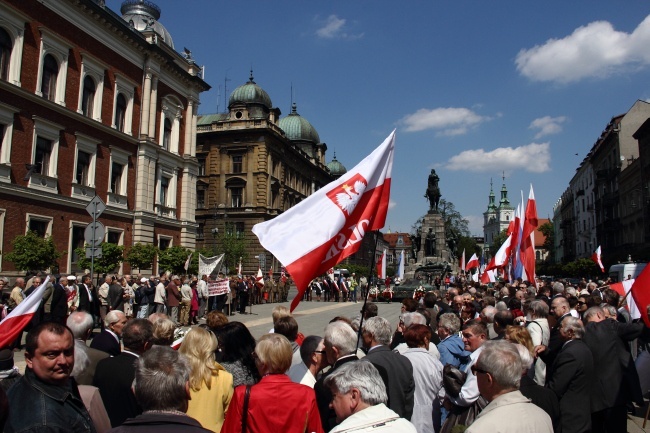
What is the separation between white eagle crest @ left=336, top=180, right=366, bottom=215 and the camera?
6.10 metres

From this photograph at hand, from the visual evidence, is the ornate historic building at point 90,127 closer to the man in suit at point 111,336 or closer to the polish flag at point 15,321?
the polish flag at point 15,321

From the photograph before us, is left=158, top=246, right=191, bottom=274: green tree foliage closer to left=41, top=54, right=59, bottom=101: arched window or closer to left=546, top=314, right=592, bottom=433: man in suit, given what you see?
left=41, top=54, right=59, bottom=101: arched window

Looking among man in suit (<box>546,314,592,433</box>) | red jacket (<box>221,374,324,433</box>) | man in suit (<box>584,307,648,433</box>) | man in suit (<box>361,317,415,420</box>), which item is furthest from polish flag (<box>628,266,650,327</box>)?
red jacket (<box>221,374,324,433</box>)

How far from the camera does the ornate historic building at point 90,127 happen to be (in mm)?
24609

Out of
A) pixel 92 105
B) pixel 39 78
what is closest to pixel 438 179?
pixel 92 105

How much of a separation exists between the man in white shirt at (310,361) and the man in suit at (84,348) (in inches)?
64.1

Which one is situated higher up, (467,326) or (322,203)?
(322,203)

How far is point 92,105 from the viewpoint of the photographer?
30156mm

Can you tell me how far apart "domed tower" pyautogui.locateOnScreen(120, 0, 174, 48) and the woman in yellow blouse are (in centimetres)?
4121

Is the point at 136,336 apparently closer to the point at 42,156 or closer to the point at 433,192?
the point at 42,156

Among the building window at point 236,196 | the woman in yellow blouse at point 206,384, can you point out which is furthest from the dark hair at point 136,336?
the building window at point 236,196

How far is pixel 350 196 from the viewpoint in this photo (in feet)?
20.2

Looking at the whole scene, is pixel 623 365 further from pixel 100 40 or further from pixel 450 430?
pixel 100 40

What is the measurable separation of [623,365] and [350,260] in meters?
77.3
